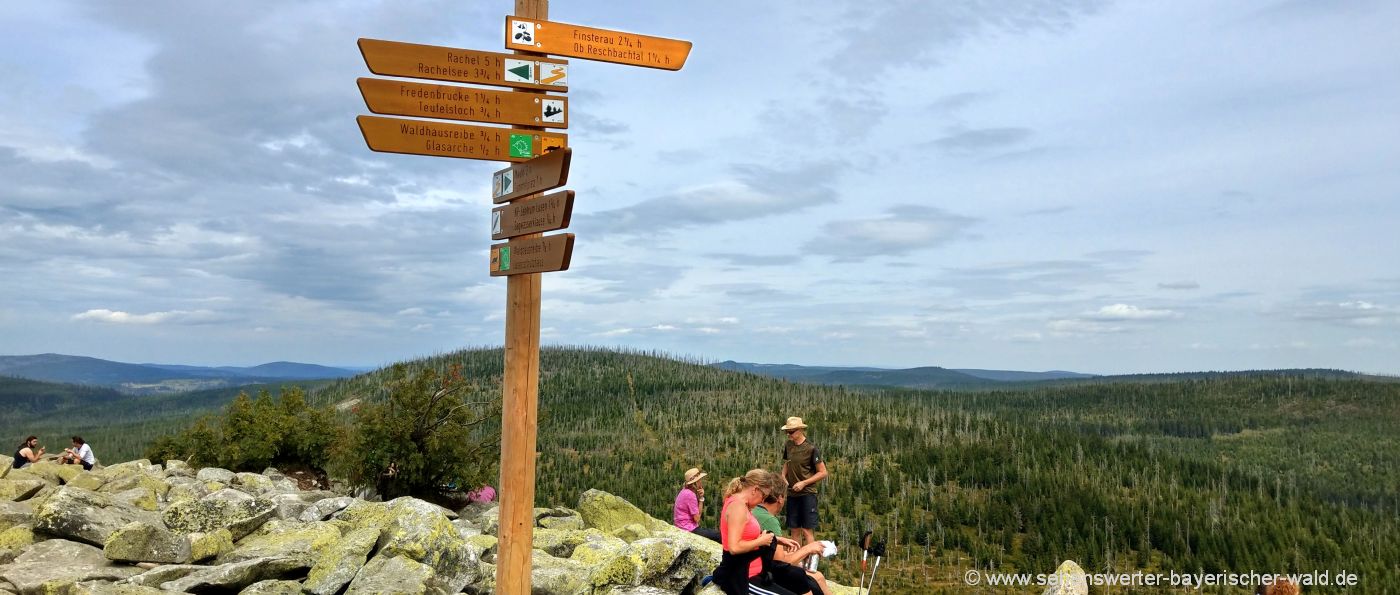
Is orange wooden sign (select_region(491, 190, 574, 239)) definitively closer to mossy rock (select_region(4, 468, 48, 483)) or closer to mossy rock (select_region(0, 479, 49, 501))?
mossy rock (select_region(0, 479, 49, 501))

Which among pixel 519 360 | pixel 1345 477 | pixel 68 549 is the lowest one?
pixel 1345 477

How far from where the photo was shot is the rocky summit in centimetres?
838

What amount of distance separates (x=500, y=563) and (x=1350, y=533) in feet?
112

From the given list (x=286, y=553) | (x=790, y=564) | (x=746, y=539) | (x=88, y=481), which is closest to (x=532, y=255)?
(x=746, y=539)

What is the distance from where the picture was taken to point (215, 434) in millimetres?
20953

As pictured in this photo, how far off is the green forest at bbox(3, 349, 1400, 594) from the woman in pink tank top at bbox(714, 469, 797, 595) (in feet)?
33.3

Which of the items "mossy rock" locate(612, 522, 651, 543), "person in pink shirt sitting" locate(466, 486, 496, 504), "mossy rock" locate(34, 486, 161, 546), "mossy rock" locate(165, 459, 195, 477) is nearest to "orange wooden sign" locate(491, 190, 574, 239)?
"mossy rock" locate(34, 486, 161, 546)

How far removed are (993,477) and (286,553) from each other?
26.9m

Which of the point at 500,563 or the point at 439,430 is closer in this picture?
the point at 500,563

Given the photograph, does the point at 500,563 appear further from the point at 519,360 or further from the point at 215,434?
the point at 215,434

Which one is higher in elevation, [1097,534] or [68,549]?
[68,549]

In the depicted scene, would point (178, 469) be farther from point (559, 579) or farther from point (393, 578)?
point (559, 579)

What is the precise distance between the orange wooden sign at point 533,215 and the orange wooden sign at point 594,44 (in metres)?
1.22

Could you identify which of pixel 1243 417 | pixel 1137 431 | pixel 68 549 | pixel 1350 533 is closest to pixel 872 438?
pixel 1350 533
